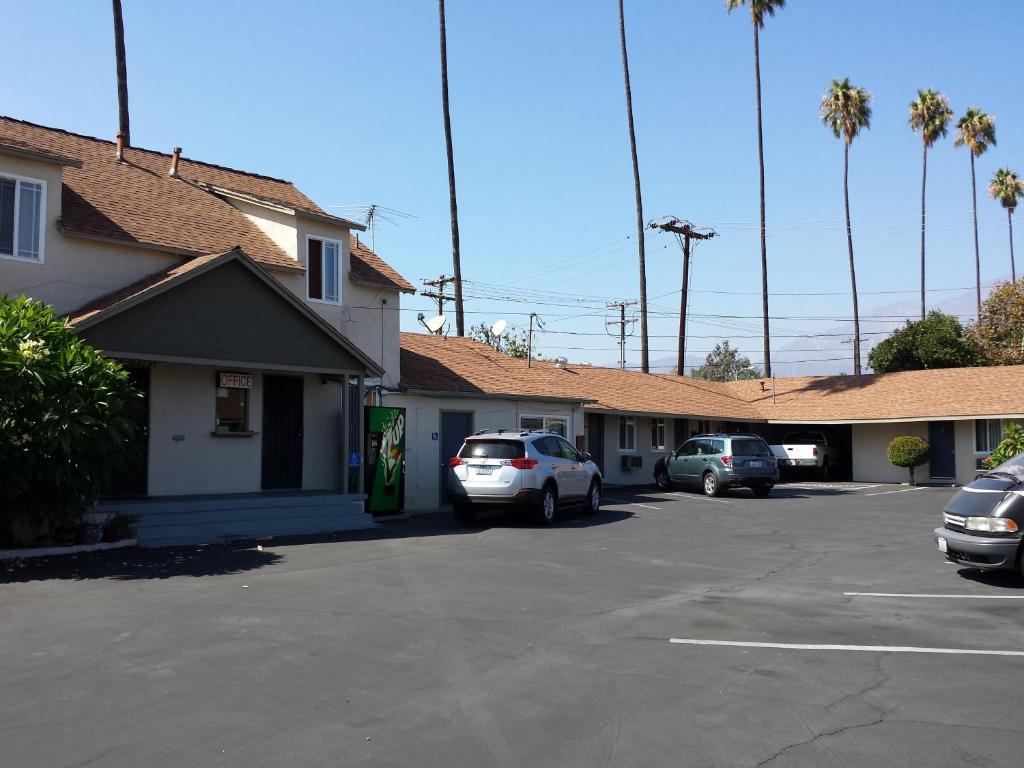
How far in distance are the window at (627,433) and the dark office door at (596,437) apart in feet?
3.43

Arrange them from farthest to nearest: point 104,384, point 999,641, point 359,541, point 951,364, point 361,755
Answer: point 951,364
point 359,541
point 104,384
point 999,641
point 361,755

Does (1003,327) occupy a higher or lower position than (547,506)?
higher

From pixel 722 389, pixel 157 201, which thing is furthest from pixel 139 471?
pixel 722 389

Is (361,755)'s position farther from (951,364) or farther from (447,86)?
(951,364)

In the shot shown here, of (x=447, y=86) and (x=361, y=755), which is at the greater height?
(x=447, y=86)

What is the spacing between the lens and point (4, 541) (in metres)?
12.4

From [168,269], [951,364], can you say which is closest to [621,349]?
[951,364]

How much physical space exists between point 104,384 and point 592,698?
28.9ft

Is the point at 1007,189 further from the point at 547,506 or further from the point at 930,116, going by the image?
the point at 547,506

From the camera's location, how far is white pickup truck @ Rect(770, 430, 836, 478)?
110 ft

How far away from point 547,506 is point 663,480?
37.5 ft

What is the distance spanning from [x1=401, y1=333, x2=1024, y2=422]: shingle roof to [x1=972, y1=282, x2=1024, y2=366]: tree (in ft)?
34.0

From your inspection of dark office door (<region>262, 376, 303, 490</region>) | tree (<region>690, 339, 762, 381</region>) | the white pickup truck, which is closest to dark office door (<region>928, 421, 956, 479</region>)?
the white pickup truck

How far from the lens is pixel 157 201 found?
18.8m
